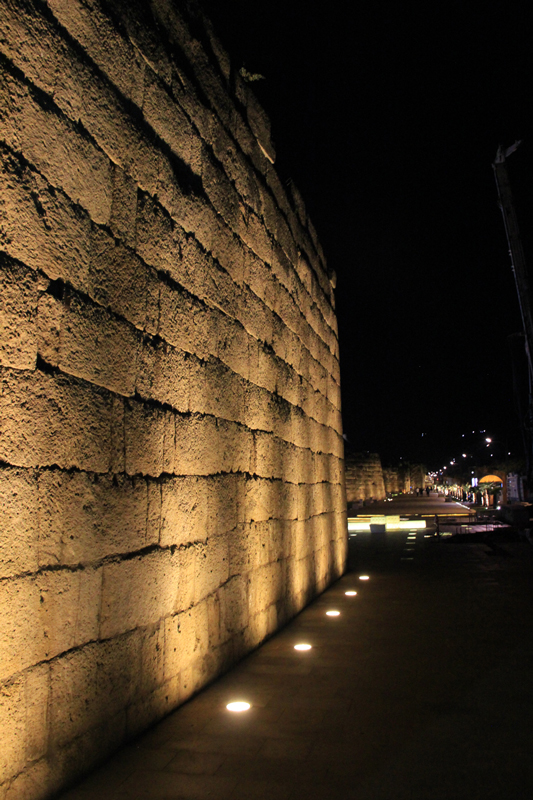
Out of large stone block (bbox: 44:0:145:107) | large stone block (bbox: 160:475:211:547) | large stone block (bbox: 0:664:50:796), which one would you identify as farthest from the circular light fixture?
large stone block (bbox: 44:0:145:107)

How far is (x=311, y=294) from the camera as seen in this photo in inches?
260

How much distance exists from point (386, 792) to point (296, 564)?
10.7 ft

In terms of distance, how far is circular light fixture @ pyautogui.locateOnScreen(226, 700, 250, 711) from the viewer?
118 inches

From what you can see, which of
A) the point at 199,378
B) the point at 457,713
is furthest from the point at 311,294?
the point at 457,713

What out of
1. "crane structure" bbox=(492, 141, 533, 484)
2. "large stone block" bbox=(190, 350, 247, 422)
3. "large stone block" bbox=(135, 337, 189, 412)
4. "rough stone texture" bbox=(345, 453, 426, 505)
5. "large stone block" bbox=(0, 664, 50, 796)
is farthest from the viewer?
"rough stone texture" bbox=(345, 453, 426, 505)

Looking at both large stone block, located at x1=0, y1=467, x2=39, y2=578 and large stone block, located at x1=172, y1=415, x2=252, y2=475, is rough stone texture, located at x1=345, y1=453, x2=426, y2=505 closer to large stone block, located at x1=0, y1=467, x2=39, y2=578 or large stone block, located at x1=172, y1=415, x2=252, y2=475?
large stone block, located at x1=172, y1=415, x2=252, y2=475

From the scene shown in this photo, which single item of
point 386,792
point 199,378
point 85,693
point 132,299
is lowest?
point 386,792

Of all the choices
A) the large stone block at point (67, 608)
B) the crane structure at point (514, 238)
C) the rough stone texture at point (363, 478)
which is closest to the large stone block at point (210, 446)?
the large stone block at point (67, 608)

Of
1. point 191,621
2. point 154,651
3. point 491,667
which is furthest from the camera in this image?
point 491,667

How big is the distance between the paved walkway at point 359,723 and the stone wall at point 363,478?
23.8 m

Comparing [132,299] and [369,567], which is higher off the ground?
[132,299]

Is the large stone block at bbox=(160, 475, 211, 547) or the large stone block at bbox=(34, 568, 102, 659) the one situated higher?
the large stone block at bbox=(160, 475, 211, 547)

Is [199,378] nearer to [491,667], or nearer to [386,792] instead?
[386,792]

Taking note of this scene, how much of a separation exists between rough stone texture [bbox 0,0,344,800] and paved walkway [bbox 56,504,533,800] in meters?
0.23
